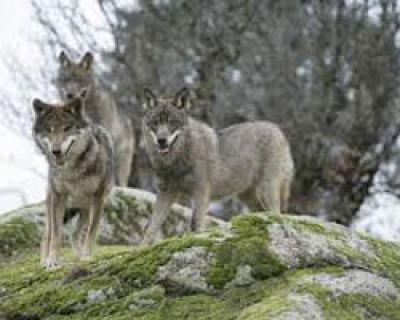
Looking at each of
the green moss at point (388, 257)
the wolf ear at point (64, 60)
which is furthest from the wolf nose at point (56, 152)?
the wolf ear at point (64, 60)

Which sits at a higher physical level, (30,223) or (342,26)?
(342,26)

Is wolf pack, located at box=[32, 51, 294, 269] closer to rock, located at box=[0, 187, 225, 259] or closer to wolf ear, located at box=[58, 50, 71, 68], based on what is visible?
rock, located at box=[0, 187, 225, 259]

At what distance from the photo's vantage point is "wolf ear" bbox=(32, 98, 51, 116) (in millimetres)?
8797

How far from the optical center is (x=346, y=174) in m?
22.7

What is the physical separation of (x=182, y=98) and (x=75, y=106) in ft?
5.61

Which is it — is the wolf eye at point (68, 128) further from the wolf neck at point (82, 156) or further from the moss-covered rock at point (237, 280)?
the moss-covered rock at point (237, 280)

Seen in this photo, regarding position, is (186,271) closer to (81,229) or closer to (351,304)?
(351,304)

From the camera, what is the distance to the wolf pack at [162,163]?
8.83 m

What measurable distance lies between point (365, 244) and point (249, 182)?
520 cm

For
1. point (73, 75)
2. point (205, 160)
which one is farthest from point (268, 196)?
point (73, 75)

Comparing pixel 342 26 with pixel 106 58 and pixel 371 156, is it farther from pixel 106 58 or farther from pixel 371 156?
pixel 106 58

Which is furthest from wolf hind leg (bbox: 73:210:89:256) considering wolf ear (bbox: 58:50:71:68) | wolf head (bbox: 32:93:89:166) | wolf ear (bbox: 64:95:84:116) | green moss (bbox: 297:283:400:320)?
wolf ear (bbox: 58:50:71:68)

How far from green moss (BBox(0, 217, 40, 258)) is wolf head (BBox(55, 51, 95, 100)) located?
447 cm

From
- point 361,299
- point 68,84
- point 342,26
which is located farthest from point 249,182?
point 342,26
